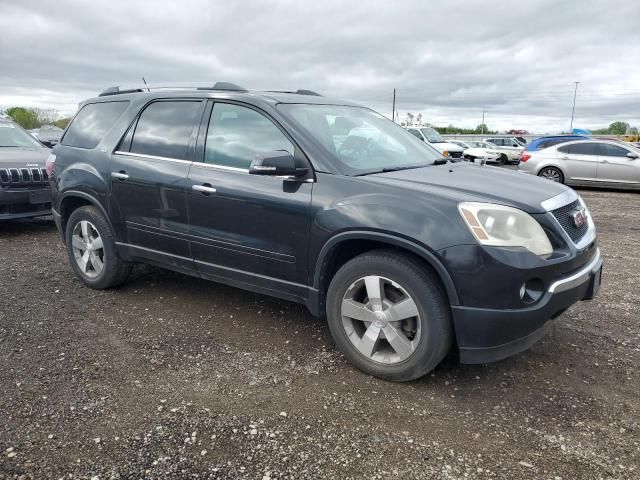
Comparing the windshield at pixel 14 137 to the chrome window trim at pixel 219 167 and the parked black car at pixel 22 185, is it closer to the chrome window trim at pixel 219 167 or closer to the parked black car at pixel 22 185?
the parked black car at pixel 22 185

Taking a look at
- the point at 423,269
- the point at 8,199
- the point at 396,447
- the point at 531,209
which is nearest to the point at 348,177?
the point at 423,269

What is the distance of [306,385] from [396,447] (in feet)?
2.51

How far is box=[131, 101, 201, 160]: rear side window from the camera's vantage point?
4.09 metres

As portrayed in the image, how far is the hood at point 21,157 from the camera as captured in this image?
7.33 metres

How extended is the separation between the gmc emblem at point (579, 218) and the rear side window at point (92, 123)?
12.0 feet

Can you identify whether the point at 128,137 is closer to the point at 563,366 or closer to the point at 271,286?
the point at 271,286

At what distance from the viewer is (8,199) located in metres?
7.12

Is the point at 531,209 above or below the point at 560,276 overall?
above

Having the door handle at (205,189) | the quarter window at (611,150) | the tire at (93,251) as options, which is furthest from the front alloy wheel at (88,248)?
the quarter window at (611,150)

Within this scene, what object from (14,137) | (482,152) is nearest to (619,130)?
(482,152)

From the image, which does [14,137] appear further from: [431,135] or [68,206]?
[431,135]

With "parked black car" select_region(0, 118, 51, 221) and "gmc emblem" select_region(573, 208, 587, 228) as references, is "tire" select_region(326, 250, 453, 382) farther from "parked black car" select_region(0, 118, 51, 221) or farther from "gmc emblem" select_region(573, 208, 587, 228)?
"parked black car" select_region(0, 118, 51, 221)

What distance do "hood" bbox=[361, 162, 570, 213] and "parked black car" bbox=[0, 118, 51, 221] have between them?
5838 millimetres

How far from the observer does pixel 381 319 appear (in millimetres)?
3170
